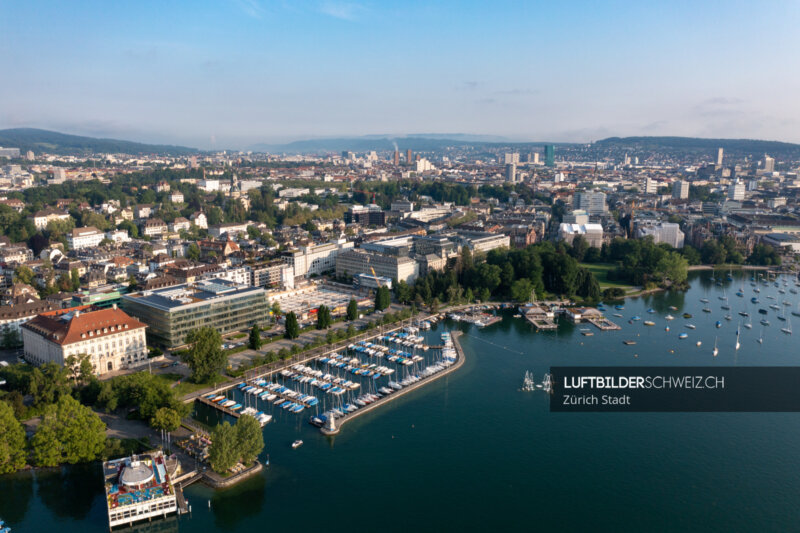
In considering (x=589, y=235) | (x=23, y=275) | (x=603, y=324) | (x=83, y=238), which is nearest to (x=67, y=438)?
(x=23, y=275)

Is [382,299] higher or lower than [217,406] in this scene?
higher

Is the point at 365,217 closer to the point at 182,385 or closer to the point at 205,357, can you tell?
the point at 205,357

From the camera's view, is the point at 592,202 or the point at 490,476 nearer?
the point at 490,476

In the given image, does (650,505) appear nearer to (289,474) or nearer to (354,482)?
(354,482)

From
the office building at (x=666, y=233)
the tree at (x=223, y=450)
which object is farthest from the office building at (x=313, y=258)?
the office building at (x=666, y=233)

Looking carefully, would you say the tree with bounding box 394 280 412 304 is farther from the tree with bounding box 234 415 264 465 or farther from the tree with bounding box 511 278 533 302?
the tree with bounding box 234 415 264 465

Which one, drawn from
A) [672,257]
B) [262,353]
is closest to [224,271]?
[262,353]

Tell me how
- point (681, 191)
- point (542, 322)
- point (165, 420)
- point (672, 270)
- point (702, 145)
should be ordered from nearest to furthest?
point (165, 420) < point (542, 322) < point (672, 270) < point (681, 191) < point (702, 145)

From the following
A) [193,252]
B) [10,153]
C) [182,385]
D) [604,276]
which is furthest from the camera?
[10,153]

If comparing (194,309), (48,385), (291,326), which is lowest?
(291,326)
